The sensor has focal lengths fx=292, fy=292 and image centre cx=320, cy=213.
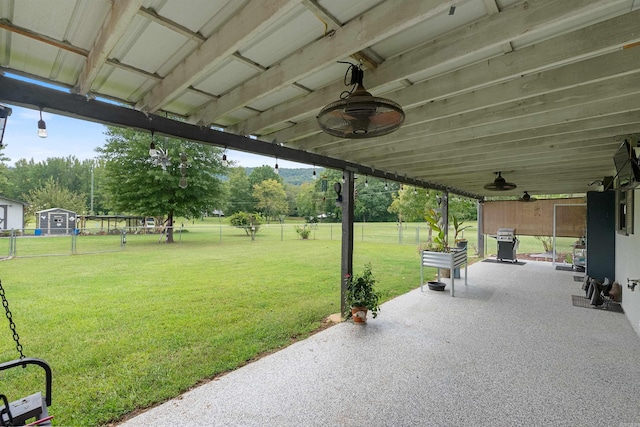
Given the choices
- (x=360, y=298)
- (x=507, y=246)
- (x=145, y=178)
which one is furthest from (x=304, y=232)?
(x=360, y=298)

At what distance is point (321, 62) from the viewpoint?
4.93ft

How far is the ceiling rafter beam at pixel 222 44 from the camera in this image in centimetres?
116

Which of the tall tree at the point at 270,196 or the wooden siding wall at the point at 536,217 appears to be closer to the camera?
the wooden siding wall at the point at 536,217

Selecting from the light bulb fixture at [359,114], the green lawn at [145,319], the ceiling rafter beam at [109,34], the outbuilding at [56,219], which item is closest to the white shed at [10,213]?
the outbuilding at [56,219]

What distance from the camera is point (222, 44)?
54.7 inches

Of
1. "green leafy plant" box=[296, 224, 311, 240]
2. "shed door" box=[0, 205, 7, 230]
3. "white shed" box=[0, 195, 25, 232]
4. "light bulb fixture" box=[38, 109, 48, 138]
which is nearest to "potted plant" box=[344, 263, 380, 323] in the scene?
"light bulb fixture" box=[38, 109, 48, 138]

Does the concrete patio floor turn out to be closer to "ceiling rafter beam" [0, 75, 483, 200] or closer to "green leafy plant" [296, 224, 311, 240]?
"ceiling rafter beam" [0, 75, 483, 200]

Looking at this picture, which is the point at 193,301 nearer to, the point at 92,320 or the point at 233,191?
the point at 92,320

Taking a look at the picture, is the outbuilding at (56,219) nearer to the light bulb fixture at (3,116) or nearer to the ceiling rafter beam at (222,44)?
the light bulb fixture at (3,116)

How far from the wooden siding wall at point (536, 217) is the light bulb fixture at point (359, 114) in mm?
9956

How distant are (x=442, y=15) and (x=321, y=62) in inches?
23.4

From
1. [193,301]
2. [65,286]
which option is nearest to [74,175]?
[65,286]

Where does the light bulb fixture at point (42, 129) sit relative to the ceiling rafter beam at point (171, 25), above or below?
below

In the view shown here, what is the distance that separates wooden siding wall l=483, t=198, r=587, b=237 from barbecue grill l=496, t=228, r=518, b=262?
4.20 feet
